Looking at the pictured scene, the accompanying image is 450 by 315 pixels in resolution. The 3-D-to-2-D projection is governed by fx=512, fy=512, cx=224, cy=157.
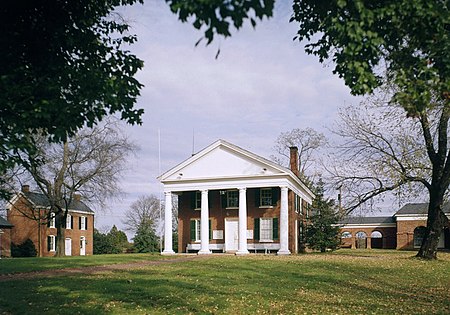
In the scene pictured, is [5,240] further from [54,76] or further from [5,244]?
[54,76]

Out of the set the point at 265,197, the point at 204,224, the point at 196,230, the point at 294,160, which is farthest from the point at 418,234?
the point at 204,224

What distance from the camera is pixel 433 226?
26.9m

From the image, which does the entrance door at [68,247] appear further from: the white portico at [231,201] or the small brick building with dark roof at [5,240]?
the white portico at [231,201]

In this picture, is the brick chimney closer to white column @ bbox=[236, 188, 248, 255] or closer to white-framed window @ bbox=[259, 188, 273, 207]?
white-framed window @ bbox=[259, 188, 273, 207]

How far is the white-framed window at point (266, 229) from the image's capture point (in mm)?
37594

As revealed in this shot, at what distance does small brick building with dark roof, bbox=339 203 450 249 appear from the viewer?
5378 cm

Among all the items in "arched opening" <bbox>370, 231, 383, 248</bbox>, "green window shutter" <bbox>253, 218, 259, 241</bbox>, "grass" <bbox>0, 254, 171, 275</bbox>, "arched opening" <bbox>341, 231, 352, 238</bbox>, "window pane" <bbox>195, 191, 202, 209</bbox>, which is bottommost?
"arched opening" <bbox>370, 231, 383, 248</bbox>

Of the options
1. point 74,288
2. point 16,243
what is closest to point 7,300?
point 74,288

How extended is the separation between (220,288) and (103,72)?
7.55 metres

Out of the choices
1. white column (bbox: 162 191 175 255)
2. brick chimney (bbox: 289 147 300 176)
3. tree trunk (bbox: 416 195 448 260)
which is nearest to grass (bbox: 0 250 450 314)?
tree trunk (bbox: 416 195 448 260)

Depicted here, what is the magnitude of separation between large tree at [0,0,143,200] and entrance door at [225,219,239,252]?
99.6 ft

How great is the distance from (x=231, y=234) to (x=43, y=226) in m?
22.3

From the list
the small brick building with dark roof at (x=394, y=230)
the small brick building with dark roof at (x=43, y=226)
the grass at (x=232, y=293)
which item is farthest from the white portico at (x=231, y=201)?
the grass at (x=232, y=293)

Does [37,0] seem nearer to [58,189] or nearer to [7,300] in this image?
[7,300]
